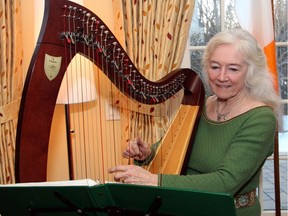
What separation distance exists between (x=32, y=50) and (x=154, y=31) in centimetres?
71

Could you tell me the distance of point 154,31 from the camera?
2.25m

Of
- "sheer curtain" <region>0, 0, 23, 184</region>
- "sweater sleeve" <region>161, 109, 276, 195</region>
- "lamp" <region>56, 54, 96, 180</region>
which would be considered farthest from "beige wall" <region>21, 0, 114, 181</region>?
"sweater sleeve" <region>161, 109, 276, 195</region>

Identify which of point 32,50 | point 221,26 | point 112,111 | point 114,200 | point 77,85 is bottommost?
point 114,200

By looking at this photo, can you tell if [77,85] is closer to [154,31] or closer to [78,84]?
[78,84]

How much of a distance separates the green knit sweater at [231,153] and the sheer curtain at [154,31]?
1.84 feet

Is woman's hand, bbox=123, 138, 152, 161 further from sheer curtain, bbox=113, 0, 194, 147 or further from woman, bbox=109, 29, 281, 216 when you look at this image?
sheer curtain, bbox=113, 0, 194, 147

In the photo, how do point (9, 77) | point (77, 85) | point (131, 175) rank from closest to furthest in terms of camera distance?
point (131, 175), point (77, 85), point (9, 77)

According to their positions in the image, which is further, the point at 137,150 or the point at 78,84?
the point at 78,84

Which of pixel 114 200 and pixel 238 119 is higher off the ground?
pixel 238 119

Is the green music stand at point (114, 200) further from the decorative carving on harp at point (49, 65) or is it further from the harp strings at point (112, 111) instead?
the harp strings at point (112, 111)

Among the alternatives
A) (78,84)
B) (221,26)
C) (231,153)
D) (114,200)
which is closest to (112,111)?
(78,84)

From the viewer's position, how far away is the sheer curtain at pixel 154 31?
224 centimetres

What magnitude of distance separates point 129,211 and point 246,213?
2.45 feet

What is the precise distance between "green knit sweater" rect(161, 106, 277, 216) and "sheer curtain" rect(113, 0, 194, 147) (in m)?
0.56
